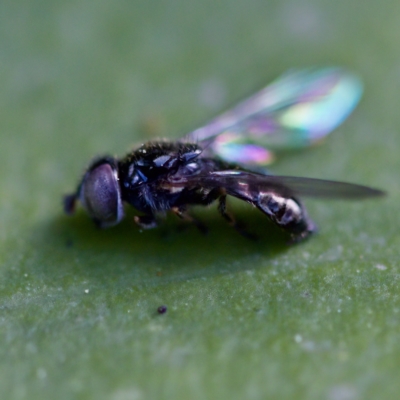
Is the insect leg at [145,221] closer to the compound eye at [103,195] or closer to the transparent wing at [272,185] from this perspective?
the compound eye at [103,195]

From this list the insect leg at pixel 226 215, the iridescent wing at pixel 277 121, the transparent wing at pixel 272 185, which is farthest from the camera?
the iridescent wing at pixel 277 121

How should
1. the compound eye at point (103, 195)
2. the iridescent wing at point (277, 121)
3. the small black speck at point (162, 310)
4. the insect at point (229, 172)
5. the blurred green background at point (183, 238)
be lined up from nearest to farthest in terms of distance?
1. the blurred green background at point (183, 238)
2. the small black speck at point (162, 310)
3. the insect at point (229, 172)
4. the compound eye at point (103, 195)
5. the iridescent wing at point (277, 121)

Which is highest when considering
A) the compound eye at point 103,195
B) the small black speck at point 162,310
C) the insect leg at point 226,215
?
the compound eye at point 103,195

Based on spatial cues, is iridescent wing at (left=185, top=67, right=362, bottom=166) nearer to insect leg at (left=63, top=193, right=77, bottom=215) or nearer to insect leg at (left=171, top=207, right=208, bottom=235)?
insect leg at (left=171, top=207, right=208, bottom=235)

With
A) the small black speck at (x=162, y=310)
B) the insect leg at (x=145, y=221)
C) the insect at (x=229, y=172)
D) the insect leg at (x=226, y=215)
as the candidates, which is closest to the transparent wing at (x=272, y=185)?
the insect at (x=229, y=172)

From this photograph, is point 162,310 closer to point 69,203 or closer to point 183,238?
point 183,238

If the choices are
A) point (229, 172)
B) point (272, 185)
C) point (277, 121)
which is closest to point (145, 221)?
point (229, 172)

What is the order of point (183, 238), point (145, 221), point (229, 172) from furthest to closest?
point (183, 238)
point (145, 221)
point (229, 172)

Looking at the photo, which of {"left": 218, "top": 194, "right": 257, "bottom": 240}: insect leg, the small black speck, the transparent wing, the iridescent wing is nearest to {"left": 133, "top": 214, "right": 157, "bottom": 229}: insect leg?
the transparent wing
